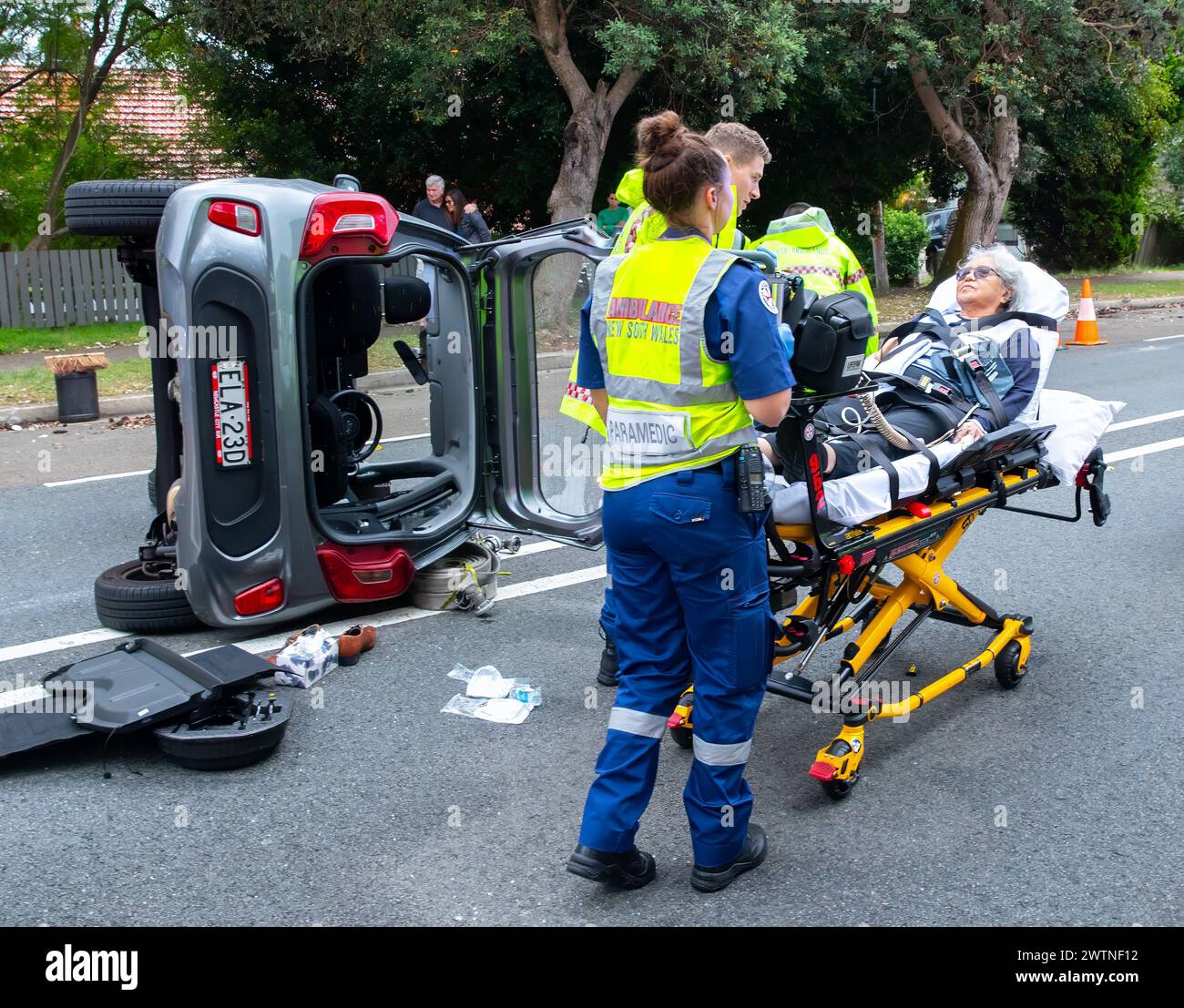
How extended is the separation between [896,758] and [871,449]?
108 centimetres

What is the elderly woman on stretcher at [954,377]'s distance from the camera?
4527mm

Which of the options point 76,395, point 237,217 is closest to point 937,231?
point 76,395

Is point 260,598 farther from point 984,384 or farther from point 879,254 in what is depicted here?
point 879,254

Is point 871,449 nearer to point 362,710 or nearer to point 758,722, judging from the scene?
point 758,722

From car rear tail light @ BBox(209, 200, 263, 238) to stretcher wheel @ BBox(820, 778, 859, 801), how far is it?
9.93 feet

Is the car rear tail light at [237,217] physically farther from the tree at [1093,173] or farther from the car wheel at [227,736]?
the tree at [1093,173]

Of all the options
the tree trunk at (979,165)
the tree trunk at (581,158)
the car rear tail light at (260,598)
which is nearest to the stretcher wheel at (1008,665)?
the car rear tail light at (260,598)

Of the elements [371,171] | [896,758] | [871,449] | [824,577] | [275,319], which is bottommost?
[896,758]

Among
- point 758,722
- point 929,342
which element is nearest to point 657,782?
point 758,722

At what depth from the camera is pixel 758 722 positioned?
185 inches

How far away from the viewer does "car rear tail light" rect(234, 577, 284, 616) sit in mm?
5176

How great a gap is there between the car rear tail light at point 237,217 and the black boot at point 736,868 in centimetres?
301

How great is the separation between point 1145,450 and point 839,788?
248 inches

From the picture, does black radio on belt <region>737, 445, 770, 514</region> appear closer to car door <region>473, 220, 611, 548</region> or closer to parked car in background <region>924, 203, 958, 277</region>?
car door <region>473, 220, 611, 548</region>
